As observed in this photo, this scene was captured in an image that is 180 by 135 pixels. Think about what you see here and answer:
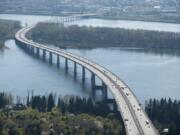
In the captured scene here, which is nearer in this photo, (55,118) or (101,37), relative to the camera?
(55,118)

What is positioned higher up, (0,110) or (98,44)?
(0,110)

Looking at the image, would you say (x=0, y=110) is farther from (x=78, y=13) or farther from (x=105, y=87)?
(x=78, y=13)

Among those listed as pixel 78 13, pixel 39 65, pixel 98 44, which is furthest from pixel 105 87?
pixel 78 13

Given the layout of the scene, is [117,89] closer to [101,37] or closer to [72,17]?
[101,37]

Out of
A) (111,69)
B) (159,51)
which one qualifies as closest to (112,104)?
(111,69)

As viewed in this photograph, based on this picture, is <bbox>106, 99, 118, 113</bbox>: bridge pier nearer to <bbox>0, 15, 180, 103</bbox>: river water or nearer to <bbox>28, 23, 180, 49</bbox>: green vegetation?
<bbox>0, 15, 180, 103</bbox>: river water

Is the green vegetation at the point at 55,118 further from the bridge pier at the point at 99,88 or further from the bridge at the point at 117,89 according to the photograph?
the bridge pier at the point at 99,88
